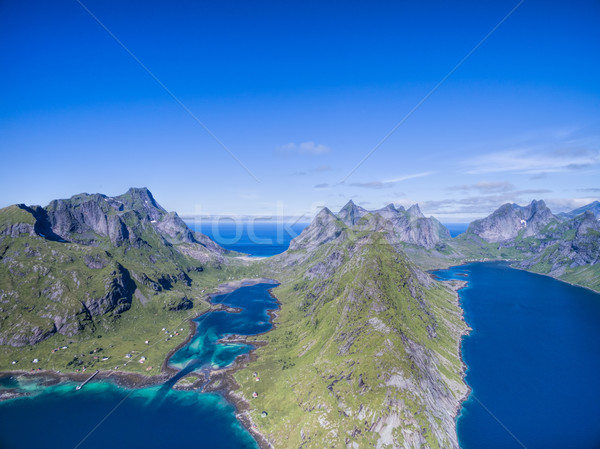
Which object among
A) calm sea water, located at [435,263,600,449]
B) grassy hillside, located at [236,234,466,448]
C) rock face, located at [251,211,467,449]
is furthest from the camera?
calm sea water, located at [435,263,600,449]

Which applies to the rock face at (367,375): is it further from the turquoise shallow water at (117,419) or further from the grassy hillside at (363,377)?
the turquoise shallow water at (117,419)

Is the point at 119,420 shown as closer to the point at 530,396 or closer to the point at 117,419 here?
the point at 117,419

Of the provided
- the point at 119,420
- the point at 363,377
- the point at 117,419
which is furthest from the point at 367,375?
the point at 117,419

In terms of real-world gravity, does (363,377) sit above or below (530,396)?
above

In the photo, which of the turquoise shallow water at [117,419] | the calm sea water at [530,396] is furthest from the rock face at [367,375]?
the turquoise shallow water at [117,419]

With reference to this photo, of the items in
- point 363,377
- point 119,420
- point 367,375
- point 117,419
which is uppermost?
point 367,375

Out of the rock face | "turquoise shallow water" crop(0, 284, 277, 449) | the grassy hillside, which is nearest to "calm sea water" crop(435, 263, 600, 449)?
the rock face

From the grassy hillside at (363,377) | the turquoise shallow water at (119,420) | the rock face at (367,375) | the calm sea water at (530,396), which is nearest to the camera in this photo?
the rock face at (367,375)

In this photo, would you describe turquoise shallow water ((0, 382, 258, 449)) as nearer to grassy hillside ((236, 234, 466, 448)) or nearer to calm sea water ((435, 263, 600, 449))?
grassy hillside ((236, 234, 466, 448))

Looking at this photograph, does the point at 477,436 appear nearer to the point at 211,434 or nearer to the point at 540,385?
the point at 540,385
